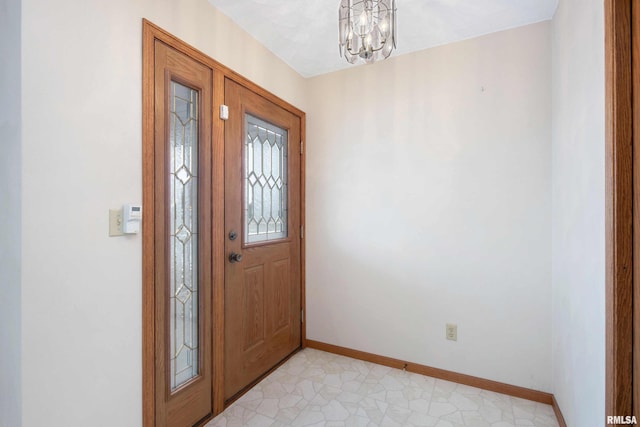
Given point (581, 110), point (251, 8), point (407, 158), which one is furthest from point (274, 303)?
point (581, 110)

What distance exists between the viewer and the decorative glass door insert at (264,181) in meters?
2.17

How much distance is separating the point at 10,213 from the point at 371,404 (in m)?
2.06

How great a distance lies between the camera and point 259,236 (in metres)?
2.27

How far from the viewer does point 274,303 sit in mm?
2396

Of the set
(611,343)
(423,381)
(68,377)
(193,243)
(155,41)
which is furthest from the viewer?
(423,381)

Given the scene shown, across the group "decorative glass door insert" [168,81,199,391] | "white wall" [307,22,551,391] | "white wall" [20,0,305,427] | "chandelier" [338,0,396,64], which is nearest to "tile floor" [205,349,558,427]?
"white wall" [307,22,551,391]

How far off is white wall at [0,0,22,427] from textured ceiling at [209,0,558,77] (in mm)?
1080

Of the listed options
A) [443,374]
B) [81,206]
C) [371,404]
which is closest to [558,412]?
[443,374]

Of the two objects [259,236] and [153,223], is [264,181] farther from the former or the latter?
[153,223]

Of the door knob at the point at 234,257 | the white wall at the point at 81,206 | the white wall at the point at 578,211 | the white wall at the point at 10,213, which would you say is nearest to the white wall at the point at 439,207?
the white wall at the point at 578,211

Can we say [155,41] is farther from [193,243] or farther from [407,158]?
[407,158]

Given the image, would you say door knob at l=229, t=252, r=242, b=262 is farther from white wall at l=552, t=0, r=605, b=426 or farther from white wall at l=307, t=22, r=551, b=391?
white wall at l=552, t=0, r=605, b=426

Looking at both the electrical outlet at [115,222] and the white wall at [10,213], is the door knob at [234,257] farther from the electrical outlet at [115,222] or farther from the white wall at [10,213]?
the white wall at [10,213]

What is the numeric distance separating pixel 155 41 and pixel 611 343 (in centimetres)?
229
